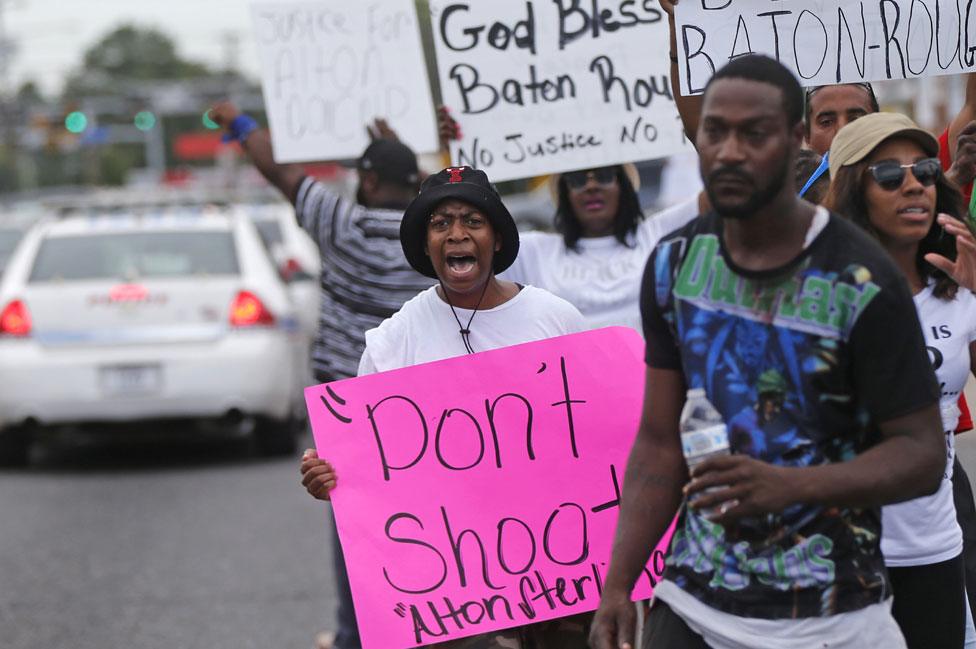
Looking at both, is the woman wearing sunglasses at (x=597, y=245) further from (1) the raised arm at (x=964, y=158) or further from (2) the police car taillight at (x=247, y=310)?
(2) the police car taillight at (x=247, y=310)

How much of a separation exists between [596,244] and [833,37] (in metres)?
1.38

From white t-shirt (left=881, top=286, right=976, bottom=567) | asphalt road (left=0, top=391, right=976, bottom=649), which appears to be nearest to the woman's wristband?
asphalt road (left=0, top=391, right=976, bottom=649)

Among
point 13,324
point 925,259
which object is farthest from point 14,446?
point 925,259

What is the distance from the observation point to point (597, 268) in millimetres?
5945

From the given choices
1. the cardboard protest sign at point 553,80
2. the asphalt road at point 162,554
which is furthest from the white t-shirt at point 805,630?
the asphalt road at point 162,554

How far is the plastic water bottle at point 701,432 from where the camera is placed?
2.83 metres

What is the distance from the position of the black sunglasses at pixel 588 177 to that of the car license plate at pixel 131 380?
221 inches

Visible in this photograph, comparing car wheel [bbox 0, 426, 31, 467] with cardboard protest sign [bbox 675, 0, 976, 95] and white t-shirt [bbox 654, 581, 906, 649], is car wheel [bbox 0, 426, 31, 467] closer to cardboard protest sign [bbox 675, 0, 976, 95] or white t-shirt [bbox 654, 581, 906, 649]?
cardboard protest sign [bbox 675, 0, 976, 95]

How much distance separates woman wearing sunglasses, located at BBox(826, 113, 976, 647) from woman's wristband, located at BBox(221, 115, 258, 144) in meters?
3.11

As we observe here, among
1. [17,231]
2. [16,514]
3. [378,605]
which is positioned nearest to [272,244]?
[17,231]

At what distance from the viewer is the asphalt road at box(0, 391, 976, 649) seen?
7.10 meters

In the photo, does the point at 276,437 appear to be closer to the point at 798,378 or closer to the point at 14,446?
the point at 14,446

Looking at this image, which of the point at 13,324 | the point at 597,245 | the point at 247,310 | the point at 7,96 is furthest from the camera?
the point at 7,96

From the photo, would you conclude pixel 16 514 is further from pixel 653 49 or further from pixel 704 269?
pixel 704 269
